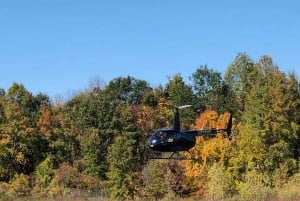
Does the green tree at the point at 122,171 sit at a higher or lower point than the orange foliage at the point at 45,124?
lower

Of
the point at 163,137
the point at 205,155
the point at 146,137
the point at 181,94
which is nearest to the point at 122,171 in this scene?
the point at 205,155

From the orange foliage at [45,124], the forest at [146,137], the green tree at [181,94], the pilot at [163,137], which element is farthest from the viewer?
the green tree at [181,94]

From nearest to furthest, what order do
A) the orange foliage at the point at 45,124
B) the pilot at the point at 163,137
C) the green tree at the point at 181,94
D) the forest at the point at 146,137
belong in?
the pilot at the point at 163,137 → the forest at the point at 146,137 → the orange foliage at the point at 45,124 → the green tree at the point at 181,94

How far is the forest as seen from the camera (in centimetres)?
6228

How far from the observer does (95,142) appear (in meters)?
75.3

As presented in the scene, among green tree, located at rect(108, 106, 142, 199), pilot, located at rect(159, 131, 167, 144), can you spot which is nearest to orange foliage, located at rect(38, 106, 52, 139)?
green tree, located at rect(108, 106, 142, 199)

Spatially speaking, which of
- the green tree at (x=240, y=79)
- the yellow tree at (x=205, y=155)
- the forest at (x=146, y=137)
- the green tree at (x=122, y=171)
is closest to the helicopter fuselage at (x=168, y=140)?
the forest at (x=146, y=137)

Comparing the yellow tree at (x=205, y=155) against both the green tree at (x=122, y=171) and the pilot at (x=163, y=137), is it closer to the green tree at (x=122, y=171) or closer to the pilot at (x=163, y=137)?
the green tree at (x=122, y=171)

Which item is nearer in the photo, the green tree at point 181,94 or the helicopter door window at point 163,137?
the helicopter door window at point 163,137

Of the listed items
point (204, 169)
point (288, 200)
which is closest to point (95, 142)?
point (204, 169)

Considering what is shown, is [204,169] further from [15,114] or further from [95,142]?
[15,114]

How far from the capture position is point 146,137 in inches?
3157

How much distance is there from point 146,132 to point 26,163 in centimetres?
1681

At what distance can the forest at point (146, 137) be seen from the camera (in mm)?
62281
